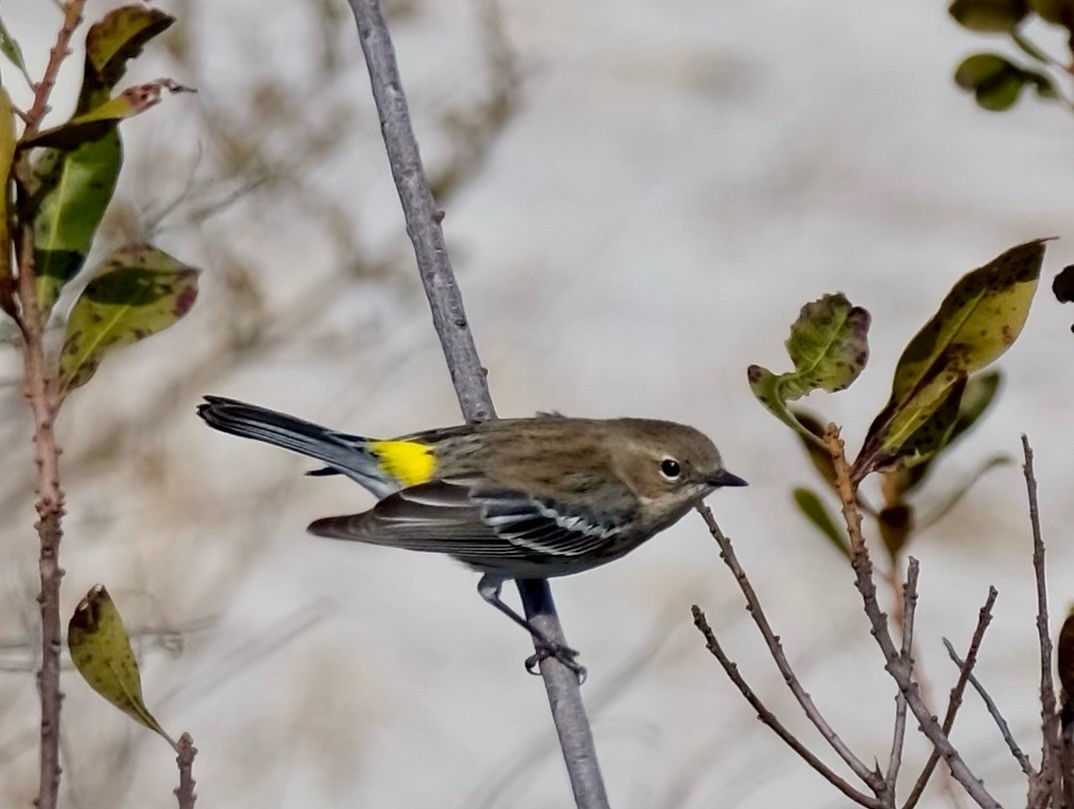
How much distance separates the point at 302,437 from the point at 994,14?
2.53 m

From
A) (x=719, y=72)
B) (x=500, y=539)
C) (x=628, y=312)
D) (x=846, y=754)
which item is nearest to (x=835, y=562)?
(x=628, y=312)

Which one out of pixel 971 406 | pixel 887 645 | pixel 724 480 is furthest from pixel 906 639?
pixel 724 480

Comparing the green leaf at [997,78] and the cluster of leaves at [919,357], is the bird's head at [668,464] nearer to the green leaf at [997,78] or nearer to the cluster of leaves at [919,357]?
the green leaf at [997,78]

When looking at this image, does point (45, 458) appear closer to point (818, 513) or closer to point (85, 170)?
point (85, 170)

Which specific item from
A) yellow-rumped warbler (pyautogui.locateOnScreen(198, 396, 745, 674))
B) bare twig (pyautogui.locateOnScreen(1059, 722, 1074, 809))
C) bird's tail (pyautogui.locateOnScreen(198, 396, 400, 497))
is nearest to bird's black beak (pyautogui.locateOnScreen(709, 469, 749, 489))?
yellow-rumped warbler (pyautogui.locateOnScreen(198, 396, 745, 674))

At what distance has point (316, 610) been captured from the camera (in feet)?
21.2

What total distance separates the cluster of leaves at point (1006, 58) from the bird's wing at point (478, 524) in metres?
2.11

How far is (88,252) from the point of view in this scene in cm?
163

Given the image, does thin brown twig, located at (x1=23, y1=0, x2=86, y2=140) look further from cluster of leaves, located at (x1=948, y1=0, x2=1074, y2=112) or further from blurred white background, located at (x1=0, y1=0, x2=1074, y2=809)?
blurred white background, located at (x1=0, y1=0, x2=1074, y2=809)

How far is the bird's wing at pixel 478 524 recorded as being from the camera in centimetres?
396

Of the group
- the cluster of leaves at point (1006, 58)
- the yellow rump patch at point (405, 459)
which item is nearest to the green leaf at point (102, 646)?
the cluster of leaves at point (1006, 58)

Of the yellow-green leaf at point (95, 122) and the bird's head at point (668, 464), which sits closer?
the yellow-green leaf at point (95, 122)

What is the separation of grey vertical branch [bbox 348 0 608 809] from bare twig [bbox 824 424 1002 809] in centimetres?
78

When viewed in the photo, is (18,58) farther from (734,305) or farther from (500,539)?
(734,305)
